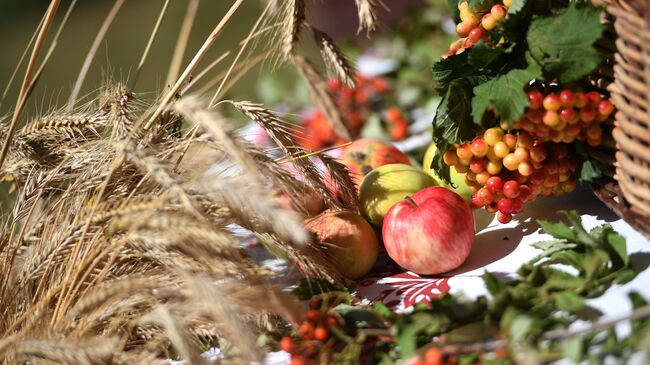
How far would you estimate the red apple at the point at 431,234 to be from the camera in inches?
33.2

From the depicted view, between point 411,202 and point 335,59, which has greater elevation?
point 335,59

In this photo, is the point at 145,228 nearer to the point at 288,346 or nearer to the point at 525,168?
the point at 288,346

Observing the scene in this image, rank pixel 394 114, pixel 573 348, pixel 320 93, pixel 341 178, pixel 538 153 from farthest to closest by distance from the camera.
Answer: pixel 394 114 < pixel 320 93 < pixel 341 178 < pixel 538 153 < pixel 573 348

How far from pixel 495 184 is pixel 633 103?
0.23 metres

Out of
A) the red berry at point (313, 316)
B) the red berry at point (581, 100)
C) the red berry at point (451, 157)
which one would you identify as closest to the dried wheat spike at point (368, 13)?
the red berry at point (451, 157)

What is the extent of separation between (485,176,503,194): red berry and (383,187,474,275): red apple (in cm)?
4

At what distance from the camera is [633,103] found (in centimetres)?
66

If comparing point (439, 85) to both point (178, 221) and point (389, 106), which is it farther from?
point (389, 106)

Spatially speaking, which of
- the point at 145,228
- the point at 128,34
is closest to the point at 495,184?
the point at 145,228

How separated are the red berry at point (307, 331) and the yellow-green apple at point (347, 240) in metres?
0.18

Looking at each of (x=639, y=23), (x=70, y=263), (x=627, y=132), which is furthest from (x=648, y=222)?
(x=70, y=263)

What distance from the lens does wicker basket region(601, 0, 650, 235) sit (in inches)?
23.6

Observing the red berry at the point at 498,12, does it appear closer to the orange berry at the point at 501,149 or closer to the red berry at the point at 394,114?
the orange berry at the point at 501,149

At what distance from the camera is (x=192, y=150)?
0.87 meters
